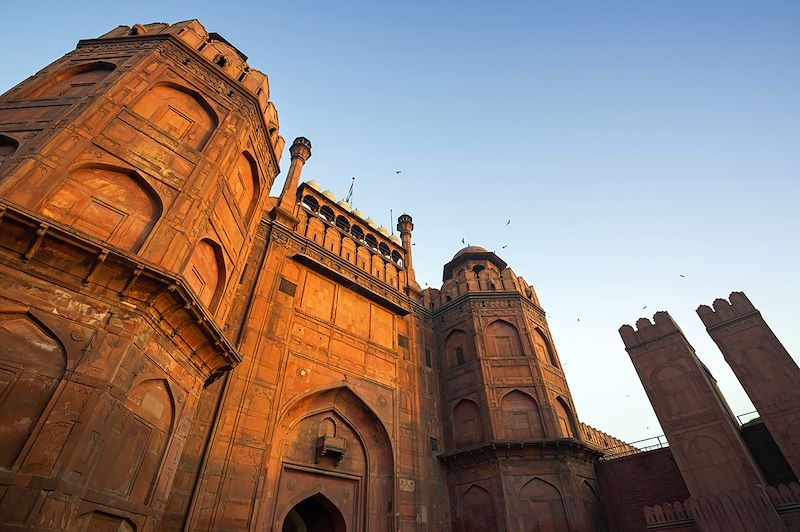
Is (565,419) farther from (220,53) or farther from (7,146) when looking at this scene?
(7,146)

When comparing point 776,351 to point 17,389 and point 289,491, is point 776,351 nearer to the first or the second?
point 289,491

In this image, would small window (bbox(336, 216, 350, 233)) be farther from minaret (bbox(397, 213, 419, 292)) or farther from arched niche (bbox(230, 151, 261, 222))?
arched niche (bbox(230, 151, 261, 222))

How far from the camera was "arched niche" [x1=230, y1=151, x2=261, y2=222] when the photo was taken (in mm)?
11984

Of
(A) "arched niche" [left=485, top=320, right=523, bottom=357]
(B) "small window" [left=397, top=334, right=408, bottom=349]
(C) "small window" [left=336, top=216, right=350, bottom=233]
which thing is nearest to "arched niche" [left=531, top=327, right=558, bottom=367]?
(A) "arched niche" [left=485, top=320, right=523, bottom=357]

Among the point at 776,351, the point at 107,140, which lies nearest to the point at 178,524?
the point at 107,140

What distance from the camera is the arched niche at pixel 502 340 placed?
57.9ft

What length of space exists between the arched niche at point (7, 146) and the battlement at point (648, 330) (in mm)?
19365

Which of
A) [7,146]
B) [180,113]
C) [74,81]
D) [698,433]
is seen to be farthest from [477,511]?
[74,81]

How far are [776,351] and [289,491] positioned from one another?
15.8m

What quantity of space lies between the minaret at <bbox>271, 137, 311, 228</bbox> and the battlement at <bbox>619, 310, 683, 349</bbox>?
13.9m

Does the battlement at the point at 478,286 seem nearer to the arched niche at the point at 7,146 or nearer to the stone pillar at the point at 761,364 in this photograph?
the stone pillar at the point at 761,364

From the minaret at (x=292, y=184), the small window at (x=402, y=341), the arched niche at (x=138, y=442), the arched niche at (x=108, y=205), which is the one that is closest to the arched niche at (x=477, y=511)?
the small window at (x=402, y=341)

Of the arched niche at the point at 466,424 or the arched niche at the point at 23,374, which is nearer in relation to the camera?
the arched niche at the point at 23,374

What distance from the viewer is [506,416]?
52.0ft
